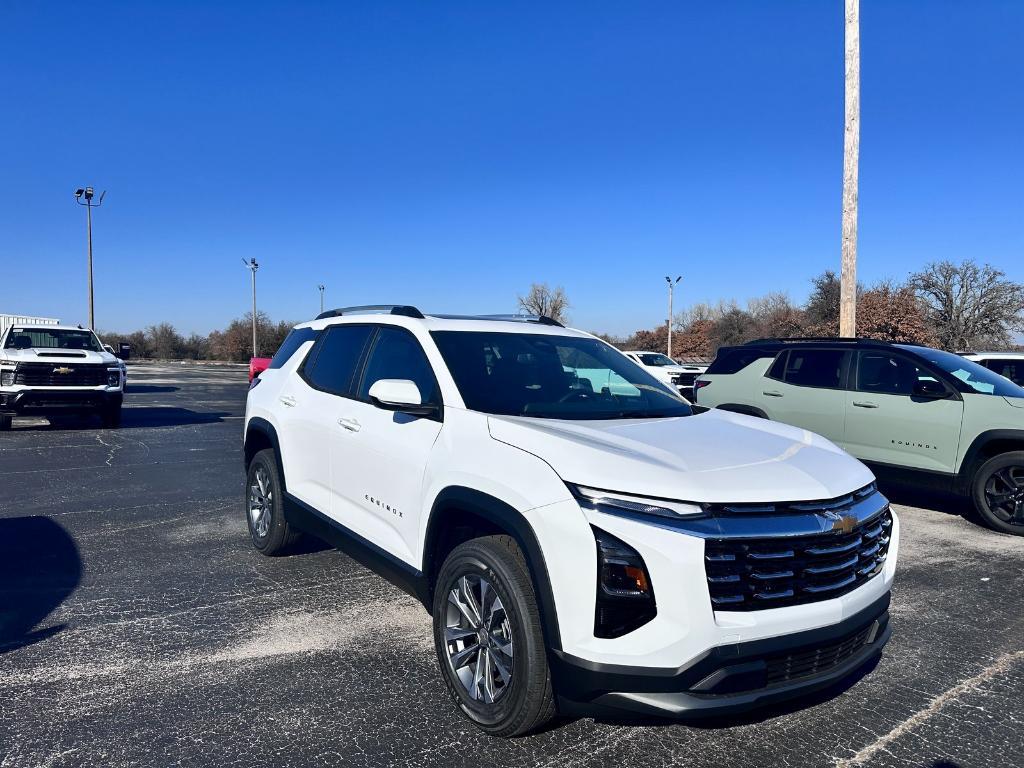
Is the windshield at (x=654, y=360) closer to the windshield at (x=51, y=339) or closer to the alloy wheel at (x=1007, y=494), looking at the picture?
the windshield at (x=51, y=339)

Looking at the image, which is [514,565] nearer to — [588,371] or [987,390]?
[588,371]

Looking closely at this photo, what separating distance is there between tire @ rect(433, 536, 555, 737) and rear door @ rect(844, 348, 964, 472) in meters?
5.89

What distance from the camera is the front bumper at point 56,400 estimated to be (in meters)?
12.2

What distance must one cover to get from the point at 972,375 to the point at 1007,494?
1.30 metres

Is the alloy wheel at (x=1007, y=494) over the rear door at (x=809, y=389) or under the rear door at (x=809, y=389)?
under

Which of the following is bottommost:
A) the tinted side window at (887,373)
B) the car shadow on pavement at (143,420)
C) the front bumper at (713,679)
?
the car shadow on pavement at (143,420)

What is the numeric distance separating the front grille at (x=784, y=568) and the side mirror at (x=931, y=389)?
16.5 ft

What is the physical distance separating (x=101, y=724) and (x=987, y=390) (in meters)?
7.65

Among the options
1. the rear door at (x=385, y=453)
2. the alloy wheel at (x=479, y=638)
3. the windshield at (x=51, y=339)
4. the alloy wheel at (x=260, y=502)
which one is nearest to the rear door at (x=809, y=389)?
the rear door at (x=385, y=453)

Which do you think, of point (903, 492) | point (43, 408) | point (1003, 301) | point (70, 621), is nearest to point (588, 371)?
point (70, 621)

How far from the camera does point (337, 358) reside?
15.7ft

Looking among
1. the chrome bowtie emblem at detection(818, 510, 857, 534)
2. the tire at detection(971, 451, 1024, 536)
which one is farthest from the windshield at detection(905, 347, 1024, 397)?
the chrome bowtie emblem at detection(818, 510, 857, 534)

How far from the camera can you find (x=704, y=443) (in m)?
3.17

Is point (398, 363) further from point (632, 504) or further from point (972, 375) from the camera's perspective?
point (972, 375)
